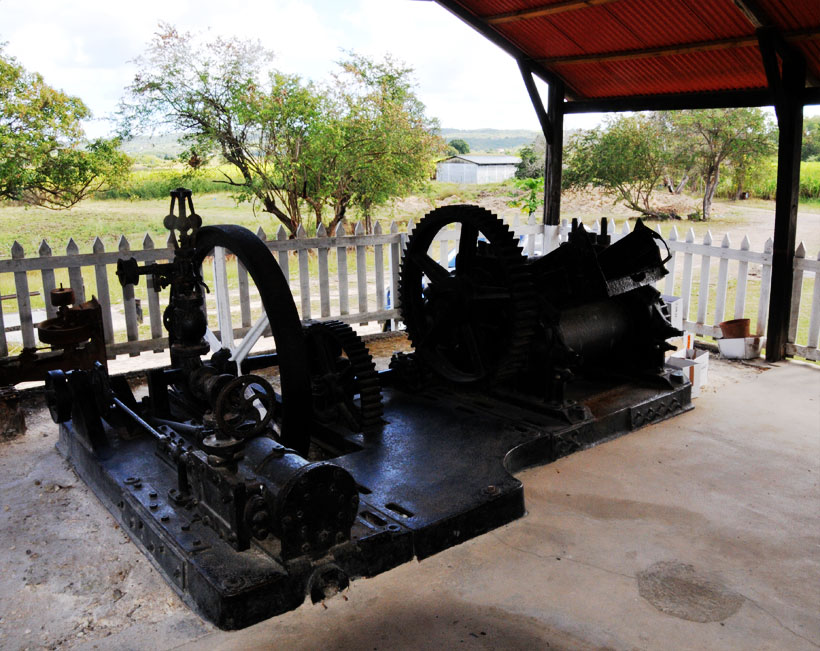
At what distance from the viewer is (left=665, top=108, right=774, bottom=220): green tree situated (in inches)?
674

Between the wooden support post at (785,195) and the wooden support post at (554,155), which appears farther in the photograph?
the wooden support post at (554,155)

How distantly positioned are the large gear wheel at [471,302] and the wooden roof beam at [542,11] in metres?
2.85

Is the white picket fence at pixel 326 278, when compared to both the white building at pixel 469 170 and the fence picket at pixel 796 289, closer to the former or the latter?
the fence picket at pixel 796 289

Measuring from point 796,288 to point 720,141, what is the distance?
12620 mm

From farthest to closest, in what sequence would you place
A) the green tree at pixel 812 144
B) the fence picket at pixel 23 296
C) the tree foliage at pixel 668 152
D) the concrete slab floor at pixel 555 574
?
the green tree at pixel 812 144 → the tree foliage at pixel 668 152 → the fence picket at pixel 23 296 → the concrete slab floor at pixel 555 574

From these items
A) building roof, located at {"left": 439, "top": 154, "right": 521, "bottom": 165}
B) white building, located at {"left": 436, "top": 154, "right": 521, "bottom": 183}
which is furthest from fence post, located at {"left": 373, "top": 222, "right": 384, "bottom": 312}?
building roof, located at {"left": 439, "top": 154, "right": 521, "bottom": 165}

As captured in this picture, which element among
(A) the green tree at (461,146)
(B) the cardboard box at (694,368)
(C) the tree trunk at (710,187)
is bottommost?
(B) the cardboard box at (694,368)

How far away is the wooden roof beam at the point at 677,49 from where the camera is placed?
554 centimetres

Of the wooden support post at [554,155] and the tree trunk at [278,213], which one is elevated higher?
the wooden support post at [554,155]

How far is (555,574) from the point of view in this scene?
2959 mm

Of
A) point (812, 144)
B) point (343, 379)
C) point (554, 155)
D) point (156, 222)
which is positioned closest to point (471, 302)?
point (343, 379)

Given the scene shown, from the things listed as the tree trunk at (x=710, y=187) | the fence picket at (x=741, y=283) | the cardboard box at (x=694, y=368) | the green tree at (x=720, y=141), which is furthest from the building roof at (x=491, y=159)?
the cardboard box at (x=694, y=368)

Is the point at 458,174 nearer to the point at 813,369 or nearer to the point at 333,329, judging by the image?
the point at 813,369

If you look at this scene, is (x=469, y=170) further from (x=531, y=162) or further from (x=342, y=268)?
(x=342, y=268)
